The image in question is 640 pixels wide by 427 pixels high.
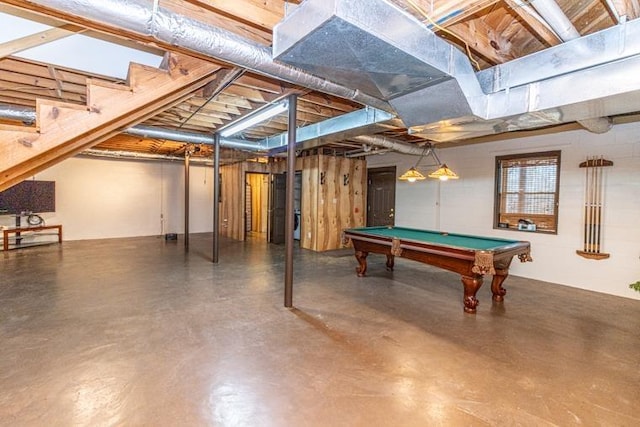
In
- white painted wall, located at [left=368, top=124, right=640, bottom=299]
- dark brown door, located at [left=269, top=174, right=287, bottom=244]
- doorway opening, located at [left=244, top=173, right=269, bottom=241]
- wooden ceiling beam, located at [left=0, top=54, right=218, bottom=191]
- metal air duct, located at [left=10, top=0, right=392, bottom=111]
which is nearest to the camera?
metal air duct, located at [left=10, top=0, right=392, bottom=111]

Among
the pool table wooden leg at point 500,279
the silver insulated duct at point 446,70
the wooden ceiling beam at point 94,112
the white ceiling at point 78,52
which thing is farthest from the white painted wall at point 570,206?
the white ceiling at point 78,52

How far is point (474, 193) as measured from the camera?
6.22 meters

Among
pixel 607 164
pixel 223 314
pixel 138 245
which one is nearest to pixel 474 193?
pixel 607 164

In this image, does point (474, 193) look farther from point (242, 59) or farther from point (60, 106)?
point (60, 106)

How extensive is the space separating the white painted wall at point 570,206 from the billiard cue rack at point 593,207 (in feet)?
0.22

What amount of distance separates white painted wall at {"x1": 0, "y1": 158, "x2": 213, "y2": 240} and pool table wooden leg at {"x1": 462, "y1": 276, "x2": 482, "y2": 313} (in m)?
9.30

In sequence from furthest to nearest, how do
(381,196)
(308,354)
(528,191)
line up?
(381,196), (528,191), (308,354)

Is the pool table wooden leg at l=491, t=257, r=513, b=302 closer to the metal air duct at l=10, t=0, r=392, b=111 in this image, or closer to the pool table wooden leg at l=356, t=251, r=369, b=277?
the pool table wooden leg at l=356, t=251, r=369, b=277

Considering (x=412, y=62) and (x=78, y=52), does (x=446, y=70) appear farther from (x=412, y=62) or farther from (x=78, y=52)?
(x=78, y=52)

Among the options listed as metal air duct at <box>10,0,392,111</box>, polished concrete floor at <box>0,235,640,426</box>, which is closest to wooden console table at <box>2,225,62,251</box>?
polished concrete floor at <box>0,235,640,426</box>

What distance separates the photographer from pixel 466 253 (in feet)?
11.8

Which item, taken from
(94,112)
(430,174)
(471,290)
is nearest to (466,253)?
(471,290)

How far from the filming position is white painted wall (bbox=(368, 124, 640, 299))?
4.48 meters

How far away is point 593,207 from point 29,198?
11.9 meters
